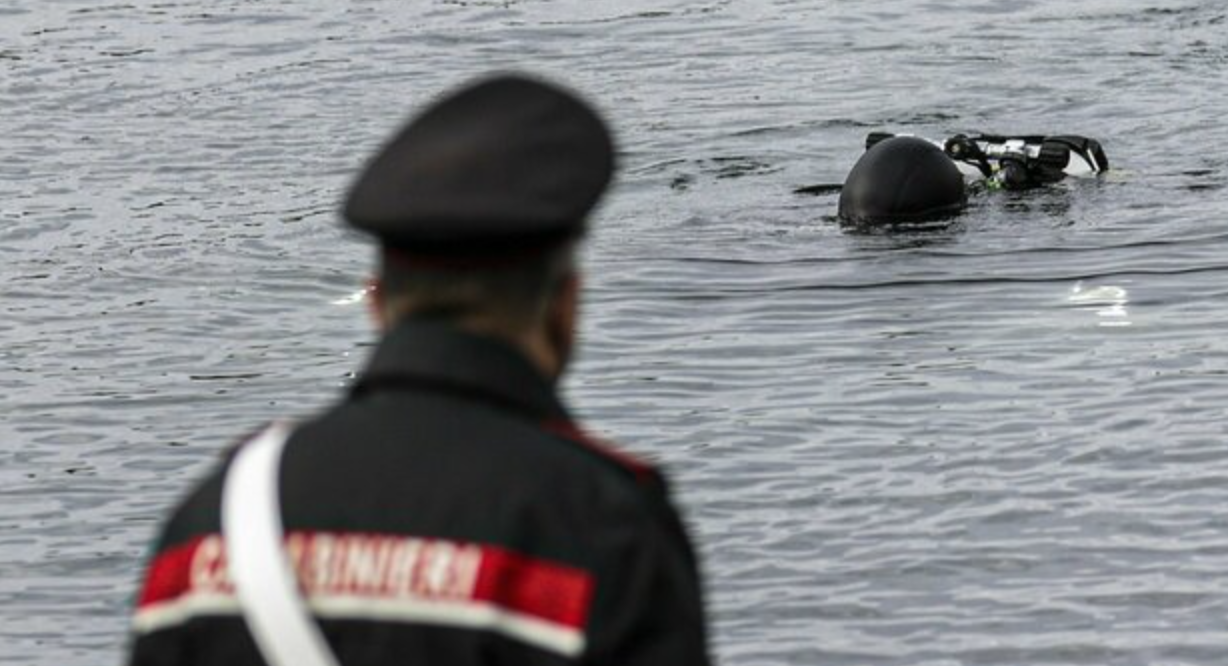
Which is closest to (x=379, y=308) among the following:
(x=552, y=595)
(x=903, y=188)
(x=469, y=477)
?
(x=469, y=477)

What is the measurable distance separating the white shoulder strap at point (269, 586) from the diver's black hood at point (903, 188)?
15.1m

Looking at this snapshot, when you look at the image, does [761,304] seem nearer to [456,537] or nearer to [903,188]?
[903,188]

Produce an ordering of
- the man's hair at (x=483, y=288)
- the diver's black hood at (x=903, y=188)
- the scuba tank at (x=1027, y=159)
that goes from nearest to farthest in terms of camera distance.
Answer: the man's hair at (x=483, y=288)
the diver's black hood at (x=903, y=188)
the scuba tank at (x=1027, y=159)

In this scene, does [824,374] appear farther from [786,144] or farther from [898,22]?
[898,22]

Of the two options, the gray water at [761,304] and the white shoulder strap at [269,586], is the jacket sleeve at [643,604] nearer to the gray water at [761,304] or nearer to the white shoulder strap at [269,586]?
the white shoulder strap at [269,586]

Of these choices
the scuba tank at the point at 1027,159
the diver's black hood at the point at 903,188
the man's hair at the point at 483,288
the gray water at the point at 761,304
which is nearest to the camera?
the man's hair at the point at 483,288

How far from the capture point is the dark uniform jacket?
321 cm

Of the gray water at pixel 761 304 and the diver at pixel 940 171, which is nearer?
the gray water at pixel 761 304

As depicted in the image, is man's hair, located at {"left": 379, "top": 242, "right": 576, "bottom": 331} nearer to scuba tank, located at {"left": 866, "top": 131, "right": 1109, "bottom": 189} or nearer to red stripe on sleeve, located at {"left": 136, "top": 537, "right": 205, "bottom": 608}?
red stripe on sleeve, located at {"left": 136, "top": 537, "right": 205, "bottom": 608}

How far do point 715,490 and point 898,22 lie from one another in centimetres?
1438

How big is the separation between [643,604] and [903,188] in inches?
599

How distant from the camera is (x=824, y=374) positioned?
47.5ft

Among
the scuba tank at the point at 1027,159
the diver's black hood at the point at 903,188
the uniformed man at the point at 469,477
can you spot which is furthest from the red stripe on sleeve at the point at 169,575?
the scuba tank at the point at 1027,159

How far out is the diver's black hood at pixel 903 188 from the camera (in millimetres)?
18250
